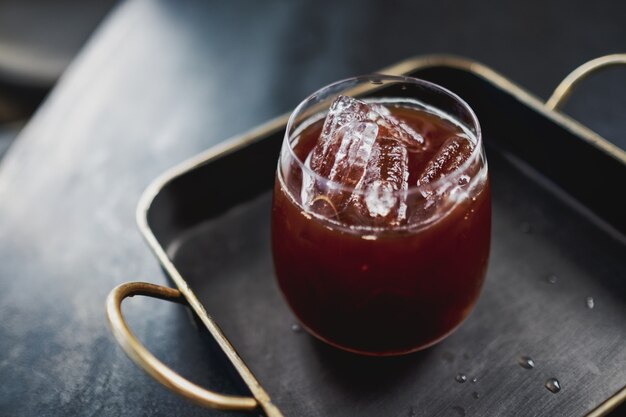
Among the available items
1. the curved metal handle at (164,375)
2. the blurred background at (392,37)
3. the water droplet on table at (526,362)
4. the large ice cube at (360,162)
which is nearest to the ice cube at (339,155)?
the large ice cube at (360,162)

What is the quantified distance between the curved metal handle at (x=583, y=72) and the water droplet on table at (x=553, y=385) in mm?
417

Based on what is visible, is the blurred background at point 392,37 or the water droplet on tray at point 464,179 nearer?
the water droplet on tray at point 464,179

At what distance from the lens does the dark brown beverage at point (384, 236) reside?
2.48 ft

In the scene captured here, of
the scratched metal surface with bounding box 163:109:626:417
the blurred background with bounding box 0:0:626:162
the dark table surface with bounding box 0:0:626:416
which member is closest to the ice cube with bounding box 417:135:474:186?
the scratched metal surface with bounding box 163:109:626:417

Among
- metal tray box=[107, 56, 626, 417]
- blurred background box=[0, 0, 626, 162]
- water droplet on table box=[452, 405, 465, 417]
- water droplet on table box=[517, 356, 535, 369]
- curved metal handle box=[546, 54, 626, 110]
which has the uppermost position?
curved metal handle box=[546, 54, 626, 110]

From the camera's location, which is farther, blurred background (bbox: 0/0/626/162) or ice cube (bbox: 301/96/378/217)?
blurred background (bbox: 0/0/626/162)

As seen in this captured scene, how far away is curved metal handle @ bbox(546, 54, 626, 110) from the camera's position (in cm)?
100

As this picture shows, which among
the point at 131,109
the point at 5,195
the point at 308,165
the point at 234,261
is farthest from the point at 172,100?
the point at 308,165

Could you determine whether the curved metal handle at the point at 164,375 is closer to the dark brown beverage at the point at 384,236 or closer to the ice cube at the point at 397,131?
the dark brown beverage at the point at 384,236

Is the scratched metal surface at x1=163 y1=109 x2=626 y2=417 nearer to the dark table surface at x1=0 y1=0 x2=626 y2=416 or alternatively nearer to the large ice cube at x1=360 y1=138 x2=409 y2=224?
the dark table surface at x1=0 y1=0 x2=626 y2=416

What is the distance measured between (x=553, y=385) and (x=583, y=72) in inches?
18.3

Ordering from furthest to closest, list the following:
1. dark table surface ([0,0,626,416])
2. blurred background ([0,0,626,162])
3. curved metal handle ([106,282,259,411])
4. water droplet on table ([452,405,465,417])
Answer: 1. blurred background ([0,0,626,162])
2. dark table surface ([0,0,626,416])
3. water droplet on table ([452,405,465,417])
4. curved metal handle ([106,282,259,411])

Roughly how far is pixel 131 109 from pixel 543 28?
0.86 meters

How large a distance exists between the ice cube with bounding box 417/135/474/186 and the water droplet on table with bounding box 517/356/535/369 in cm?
27
